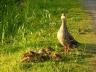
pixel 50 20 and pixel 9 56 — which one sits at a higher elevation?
pixel 50 20

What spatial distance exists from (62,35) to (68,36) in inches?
5.6

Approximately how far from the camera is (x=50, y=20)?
12.2 meters

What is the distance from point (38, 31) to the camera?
37.1 feet

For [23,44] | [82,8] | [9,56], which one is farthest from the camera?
[82,8]

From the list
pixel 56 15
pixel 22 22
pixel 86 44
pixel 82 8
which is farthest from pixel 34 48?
pixel 82 8

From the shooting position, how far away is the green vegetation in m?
8.39

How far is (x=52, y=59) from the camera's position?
855 centimetres

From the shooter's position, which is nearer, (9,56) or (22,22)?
(9,56)

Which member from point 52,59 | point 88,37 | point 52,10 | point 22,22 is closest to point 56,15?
point 52,10

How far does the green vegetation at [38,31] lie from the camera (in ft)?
27.5

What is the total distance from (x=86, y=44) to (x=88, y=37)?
2.26 feet

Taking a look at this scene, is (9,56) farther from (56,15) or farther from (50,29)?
(56,15)

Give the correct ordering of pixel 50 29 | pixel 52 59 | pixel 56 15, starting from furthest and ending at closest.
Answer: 1. pixel 56 15
2. pixel 50 29
3. pixel 52 59

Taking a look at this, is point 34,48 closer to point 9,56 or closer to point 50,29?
point 9,56
